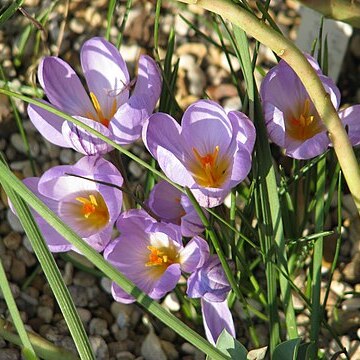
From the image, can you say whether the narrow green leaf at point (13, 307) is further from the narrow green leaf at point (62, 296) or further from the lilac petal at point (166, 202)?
the lilac petal at point (166, 202)

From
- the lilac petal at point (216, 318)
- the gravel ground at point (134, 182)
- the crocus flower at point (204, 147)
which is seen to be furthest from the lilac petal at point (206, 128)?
the gravel ground at point (134, 182)

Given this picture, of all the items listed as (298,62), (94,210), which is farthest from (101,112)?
(298,62)

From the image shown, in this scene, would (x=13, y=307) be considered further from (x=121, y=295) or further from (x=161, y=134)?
(x=161, y=134)

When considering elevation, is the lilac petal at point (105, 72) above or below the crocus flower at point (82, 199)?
above

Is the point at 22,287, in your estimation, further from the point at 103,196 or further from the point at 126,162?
the point at 103,196

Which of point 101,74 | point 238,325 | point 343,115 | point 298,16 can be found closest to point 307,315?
point 238,325

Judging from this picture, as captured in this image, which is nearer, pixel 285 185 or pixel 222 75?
pixel 285 185
